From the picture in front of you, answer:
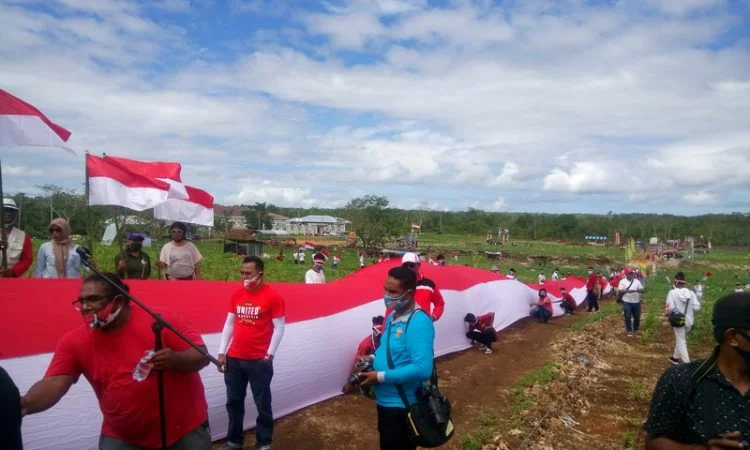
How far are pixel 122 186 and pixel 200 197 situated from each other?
176 cm

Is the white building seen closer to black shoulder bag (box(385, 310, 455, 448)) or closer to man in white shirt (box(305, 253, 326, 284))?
man in white shirt (box(305, 253, 326, 284))

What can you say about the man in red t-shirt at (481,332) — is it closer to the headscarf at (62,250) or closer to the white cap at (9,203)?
the headscarf at (62,250)

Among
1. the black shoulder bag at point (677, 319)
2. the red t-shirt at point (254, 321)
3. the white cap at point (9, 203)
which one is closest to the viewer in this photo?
the red t-shirt at point (254, 321)

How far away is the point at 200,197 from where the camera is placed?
8758 millimetres

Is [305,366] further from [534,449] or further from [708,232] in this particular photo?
[708,232]

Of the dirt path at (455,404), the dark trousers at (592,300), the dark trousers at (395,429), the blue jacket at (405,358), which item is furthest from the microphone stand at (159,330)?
the dark trousers at (592,300)

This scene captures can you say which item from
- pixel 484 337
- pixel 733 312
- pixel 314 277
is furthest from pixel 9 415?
pixel 484 337

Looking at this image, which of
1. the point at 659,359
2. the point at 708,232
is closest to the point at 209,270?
the point at 659,359

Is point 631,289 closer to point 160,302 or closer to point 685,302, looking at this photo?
point 685,302

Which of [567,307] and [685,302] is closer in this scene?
[685,302]

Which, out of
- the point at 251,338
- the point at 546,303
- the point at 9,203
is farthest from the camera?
the point at 546,303

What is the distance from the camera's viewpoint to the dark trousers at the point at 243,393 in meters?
4.82

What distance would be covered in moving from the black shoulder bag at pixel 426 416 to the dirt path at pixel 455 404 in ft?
8.22

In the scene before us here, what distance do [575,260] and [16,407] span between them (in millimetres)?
54338
